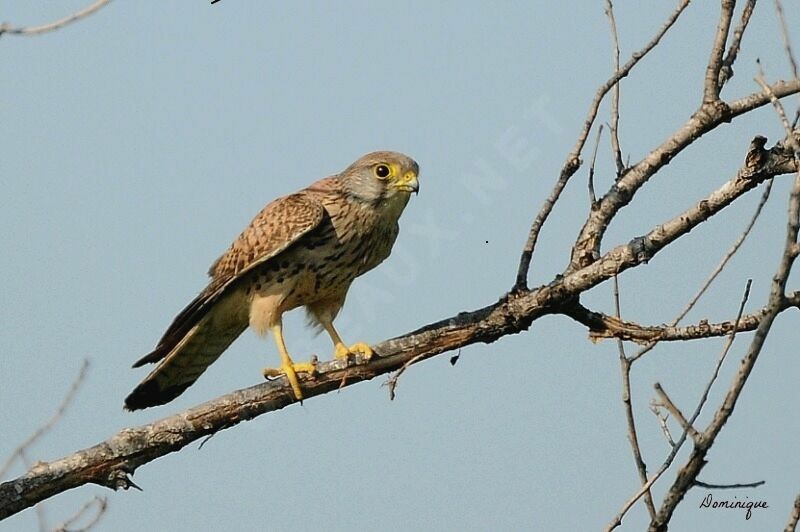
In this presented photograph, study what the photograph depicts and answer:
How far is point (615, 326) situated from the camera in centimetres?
405

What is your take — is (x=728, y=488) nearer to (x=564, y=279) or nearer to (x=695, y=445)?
(x=695, y=445)

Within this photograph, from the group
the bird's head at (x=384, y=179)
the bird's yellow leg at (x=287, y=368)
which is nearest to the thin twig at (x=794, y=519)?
the bird's yellow leg at (x=287, y=368)

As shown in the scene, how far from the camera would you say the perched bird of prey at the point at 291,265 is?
5246mm

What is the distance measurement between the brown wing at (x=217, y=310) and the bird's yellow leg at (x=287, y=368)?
296 millimetres

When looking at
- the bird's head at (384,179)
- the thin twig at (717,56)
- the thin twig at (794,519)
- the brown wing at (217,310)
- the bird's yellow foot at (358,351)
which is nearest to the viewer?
the thin twig at (794,519)

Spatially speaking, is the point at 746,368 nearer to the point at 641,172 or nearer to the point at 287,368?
the point at 641,172

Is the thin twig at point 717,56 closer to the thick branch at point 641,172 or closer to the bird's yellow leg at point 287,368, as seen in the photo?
the thick branch at point 641,172

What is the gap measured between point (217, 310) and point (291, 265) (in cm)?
47

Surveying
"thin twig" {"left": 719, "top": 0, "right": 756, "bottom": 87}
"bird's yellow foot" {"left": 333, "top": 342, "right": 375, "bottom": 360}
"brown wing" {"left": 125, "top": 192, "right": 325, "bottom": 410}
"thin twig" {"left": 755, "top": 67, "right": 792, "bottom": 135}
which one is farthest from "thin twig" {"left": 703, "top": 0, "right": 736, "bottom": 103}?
"brown wing" {"left": 125, "top": 192, "right": 325, "bottom": 410}

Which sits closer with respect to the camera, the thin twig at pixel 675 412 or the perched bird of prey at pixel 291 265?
the thin twig at pixel 675 412

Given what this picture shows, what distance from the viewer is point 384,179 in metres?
5.41

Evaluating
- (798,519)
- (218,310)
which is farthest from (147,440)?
(798,519)

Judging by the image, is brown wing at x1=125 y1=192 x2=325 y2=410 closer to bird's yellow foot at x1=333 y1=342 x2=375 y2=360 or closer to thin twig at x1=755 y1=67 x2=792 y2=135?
bird's yellow foot at x1=333 y1=342 x2=375 y2=360

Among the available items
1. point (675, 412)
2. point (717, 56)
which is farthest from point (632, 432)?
point (717, 56)
